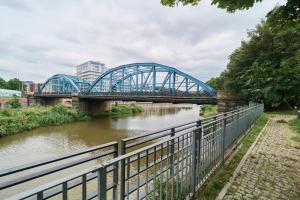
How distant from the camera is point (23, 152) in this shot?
40.8 ft

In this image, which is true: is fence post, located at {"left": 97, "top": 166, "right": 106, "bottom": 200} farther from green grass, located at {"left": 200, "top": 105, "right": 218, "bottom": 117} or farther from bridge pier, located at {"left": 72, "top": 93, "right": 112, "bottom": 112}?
bridge pier, located at {"left": 72, "top": 93, "right": 112, "bottom": 112}

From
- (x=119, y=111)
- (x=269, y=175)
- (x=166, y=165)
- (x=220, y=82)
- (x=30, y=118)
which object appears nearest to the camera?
(x=166, y=165)

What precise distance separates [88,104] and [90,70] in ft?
339

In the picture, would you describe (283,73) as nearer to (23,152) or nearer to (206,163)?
(206,163)

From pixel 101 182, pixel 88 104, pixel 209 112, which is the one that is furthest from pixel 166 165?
pixel 88 104

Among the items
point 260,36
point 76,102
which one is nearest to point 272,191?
point 260,36

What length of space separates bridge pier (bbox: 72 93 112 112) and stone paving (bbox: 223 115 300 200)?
32.0 meters

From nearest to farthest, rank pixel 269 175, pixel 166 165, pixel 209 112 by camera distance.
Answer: pixel 166 165 < pixel 269 175 < pixel 209 112

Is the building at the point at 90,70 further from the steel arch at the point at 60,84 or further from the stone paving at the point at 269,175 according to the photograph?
the stone paving at the point at 269,175

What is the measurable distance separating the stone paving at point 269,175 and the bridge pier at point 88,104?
32.0 metres

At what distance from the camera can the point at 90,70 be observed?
444 ft

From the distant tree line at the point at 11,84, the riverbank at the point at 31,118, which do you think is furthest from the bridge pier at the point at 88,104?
the distant tree line at the point at 11,84

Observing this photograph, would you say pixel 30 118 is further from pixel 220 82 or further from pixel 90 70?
pixel 90 70

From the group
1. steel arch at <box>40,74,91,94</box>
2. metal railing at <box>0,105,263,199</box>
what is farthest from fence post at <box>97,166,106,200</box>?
steel arch at <box>40,74,91,94</box>
